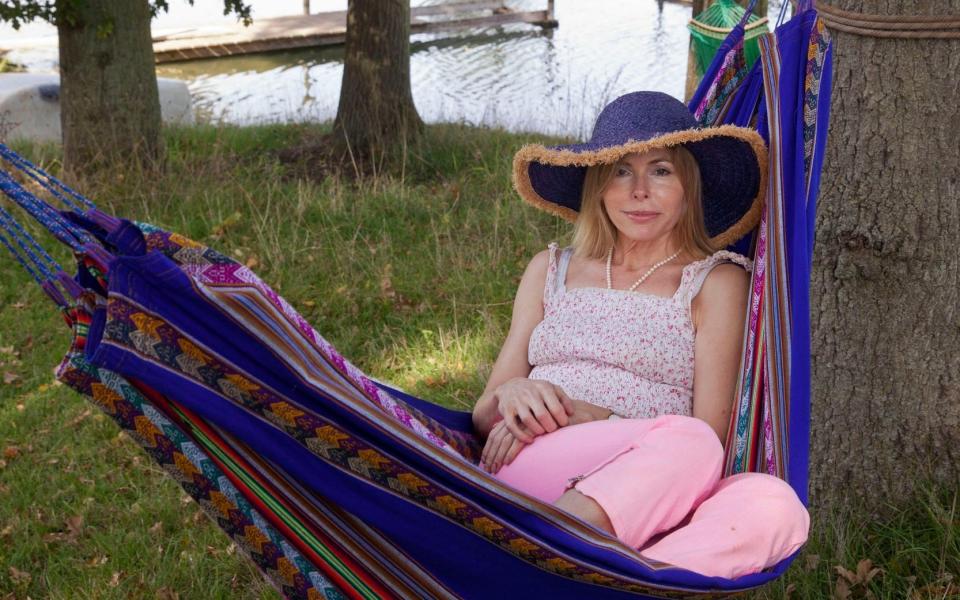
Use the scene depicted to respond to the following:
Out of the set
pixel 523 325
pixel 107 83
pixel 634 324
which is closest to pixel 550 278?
pixel 523 325

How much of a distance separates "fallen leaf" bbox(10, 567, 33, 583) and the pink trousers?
71.0 inches

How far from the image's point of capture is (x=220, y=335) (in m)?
1.64

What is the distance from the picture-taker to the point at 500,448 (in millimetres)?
2162

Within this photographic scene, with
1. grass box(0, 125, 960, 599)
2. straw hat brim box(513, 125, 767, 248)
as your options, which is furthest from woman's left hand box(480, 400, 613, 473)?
grass box(0, 125, 960, 599)

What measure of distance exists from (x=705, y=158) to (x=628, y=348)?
47cm

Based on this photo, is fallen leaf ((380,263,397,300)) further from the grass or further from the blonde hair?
the blonde hair

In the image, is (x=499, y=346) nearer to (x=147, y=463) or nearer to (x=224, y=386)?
(x=147, y=463)

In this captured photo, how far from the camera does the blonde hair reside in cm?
228

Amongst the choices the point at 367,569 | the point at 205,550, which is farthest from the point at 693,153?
the point at 205,550

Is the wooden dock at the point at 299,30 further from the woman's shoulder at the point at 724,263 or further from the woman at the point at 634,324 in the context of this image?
the woman's shoulder at the point at 724,263

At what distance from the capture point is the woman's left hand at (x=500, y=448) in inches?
84.1

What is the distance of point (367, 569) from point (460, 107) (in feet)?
31.5

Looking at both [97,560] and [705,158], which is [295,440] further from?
[97,560]

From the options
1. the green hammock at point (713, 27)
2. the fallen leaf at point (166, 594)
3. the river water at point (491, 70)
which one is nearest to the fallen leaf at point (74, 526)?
the fallen leaf at point (166, 594)
